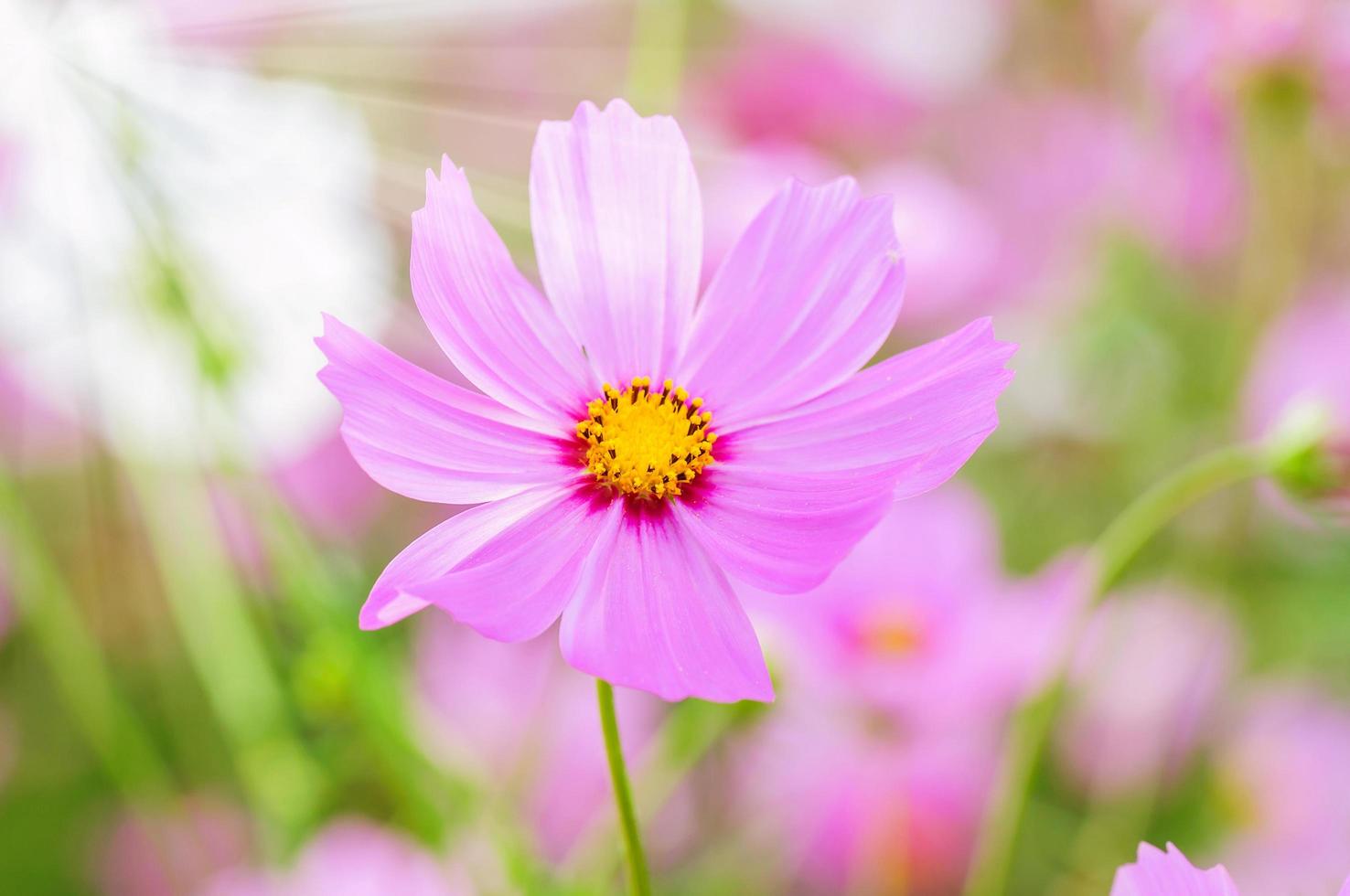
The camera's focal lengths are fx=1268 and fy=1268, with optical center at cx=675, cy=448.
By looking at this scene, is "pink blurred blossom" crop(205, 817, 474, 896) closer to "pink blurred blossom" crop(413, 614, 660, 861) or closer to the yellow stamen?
"pink blurred blossom" crop(413, 614, 660, 861)

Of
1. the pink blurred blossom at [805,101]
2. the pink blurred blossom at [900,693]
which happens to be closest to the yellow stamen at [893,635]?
the pink blurred blossom at [900,693]

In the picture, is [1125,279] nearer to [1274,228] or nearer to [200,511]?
[1274,228]

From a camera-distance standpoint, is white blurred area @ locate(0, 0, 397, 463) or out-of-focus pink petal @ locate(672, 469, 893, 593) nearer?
out-of-focus pink petal @ locate(672, 469, 893, 593)

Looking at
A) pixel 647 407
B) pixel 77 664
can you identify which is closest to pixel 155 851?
pixel 77 664

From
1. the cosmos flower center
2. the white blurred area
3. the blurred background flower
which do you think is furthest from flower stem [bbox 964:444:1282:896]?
the white blurred area

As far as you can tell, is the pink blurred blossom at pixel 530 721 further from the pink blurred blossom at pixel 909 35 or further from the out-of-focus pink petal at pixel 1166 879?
the pink blurred blossom at pixel 909 35

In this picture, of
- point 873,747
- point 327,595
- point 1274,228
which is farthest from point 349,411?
point 1274,228
